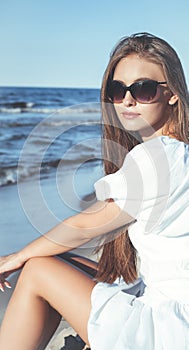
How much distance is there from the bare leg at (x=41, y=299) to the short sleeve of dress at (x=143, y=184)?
359mm

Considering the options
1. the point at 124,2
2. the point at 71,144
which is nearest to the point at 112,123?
the point at 71,144

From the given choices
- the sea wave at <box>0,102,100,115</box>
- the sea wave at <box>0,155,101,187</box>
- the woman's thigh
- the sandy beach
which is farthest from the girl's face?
the sea wave at <box>0,102,100,115</box>

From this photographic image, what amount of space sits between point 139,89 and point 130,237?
587 mm

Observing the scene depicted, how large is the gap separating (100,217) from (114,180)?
0.59ft

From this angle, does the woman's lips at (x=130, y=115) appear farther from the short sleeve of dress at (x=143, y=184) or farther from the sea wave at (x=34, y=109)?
the sea wave at (x=34, y=109)

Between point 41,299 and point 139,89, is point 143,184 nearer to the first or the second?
point 139,89

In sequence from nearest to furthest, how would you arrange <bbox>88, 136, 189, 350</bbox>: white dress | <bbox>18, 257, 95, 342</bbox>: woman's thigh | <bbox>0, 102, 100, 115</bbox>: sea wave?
<bbox>88, 136, 189, 350</bbox>: white dress
<bbox>18, 257, 95, 342</bbox>: woman's thigh
<bbox>0, 102, 100, 115</bbox>: sea wave

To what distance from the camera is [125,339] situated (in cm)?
214

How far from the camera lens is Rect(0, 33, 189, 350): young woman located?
7.22 ft

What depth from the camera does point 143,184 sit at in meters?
2.21

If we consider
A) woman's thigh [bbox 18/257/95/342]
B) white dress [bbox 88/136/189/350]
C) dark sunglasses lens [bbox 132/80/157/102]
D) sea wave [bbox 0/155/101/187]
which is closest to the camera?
white dress [bbox 88/136/189/350]

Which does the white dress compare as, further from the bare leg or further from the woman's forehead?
the woman's forehead

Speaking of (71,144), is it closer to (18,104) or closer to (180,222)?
(180,222)

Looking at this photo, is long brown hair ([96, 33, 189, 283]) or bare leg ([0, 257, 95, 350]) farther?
long brown hair ([96, 33, 189, 283])
